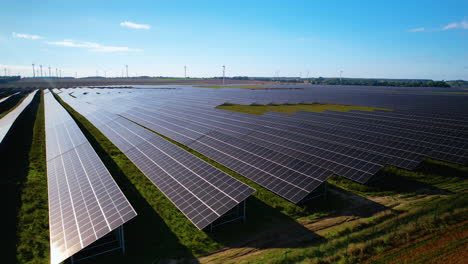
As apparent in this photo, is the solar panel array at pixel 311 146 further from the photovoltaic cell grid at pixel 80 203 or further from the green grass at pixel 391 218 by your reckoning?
the photovoltaic cell grid at pixel 80 203

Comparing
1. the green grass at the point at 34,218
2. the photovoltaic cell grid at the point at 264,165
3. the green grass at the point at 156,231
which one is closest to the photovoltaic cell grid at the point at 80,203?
the green grass at the point at 34,218

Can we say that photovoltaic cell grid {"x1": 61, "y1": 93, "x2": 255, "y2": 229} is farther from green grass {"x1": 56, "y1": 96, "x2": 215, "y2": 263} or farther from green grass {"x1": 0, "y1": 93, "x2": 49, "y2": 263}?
green grass {"x1": 0, "y1": 93, "x2": 49, "y2": 263}

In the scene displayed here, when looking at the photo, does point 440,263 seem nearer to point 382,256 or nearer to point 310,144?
point 382,256

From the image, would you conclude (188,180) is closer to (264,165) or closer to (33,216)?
(264,165)

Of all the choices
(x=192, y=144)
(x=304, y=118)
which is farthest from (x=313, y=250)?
(x=304, y=118)

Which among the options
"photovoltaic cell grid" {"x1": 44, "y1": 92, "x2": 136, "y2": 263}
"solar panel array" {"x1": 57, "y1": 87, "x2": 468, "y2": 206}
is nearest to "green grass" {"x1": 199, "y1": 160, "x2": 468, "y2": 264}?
"solar panel array" {"x1": 57, "y1": 87, "x2": 468, "y2": 206}
